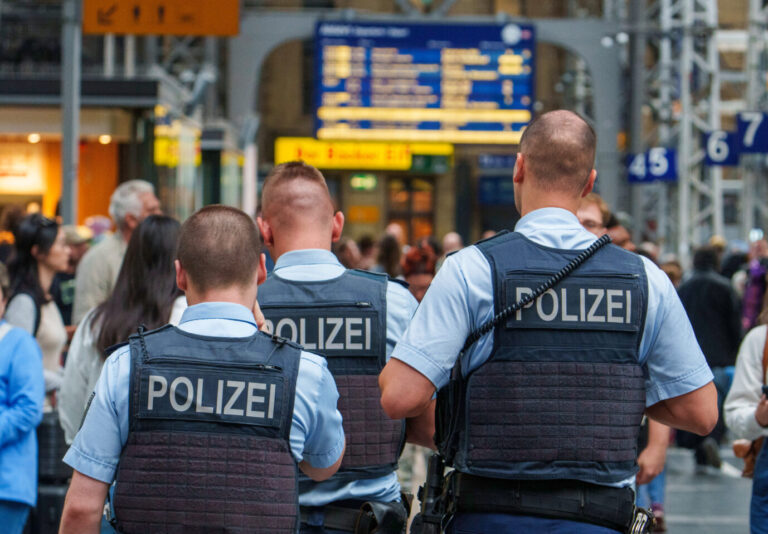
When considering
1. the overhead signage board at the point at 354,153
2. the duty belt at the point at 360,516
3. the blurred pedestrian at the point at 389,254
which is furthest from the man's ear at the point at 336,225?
the overhead signage board at the point at 354,153

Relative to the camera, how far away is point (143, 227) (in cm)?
489

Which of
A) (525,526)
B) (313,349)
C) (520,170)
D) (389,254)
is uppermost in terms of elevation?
(520,170)

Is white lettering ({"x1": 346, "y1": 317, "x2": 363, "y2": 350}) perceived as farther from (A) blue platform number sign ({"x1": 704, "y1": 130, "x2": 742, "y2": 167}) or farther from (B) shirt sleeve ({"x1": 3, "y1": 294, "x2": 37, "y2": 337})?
(A) blue platform number sign ({"x1": 704, "y1": 130, "x2": 742, "y2": 167})

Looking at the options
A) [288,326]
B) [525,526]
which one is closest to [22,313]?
[288,326]

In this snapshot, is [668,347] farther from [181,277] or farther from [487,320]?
[181,277]

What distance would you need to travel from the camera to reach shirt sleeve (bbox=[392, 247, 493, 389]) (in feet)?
10.8

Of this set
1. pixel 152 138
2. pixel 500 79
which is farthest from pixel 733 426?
pixel 500 79

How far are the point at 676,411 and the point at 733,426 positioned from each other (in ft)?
5.47

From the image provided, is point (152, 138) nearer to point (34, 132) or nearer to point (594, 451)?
point (34, 132)

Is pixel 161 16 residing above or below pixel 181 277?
above

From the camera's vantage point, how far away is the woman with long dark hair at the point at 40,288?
6871mm

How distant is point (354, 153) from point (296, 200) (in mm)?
24021

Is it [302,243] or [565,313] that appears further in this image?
[302,243]

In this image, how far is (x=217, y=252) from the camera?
10.1ft
